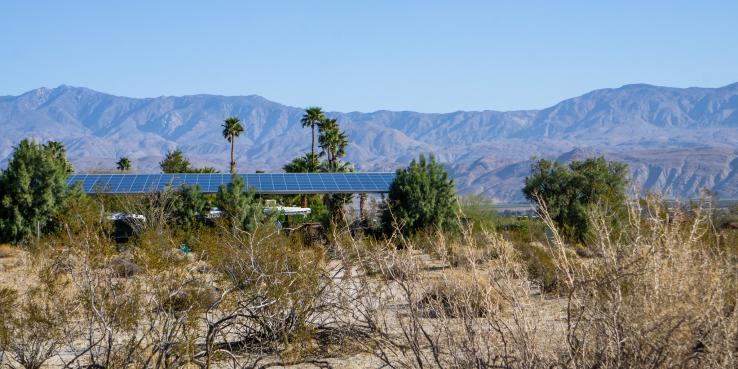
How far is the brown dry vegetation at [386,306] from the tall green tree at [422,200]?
19.0m

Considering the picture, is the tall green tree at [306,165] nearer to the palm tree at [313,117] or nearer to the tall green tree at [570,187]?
the palm tree at [313,117]

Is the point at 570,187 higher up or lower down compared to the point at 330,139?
lower down

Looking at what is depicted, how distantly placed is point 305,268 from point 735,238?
9349mm

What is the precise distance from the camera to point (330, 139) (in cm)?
6675

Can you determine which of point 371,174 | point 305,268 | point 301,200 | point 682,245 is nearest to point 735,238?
point 305,268

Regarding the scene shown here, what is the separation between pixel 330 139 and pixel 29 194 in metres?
31.7

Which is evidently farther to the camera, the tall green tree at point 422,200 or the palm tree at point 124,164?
the palm tree at point 124,164

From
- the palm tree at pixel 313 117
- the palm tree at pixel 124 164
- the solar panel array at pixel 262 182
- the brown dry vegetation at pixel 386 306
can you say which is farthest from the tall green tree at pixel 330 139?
the brown dry vegetation at pixel 386 306

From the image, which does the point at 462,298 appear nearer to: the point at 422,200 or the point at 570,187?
the point at 422,200

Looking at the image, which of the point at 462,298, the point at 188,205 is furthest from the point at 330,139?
the point at 462,298

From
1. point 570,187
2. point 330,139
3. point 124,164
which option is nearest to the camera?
point 570,187

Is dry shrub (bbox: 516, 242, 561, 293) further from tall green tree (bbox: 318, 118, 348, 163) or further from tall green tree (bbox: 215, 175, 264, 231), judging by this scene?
tall green tree (bbox: 318, 118, 348, 163)

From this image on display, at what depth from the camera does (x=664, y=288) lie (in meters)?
7.35

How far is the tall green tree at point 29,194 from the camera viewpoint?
3694 centimetres
